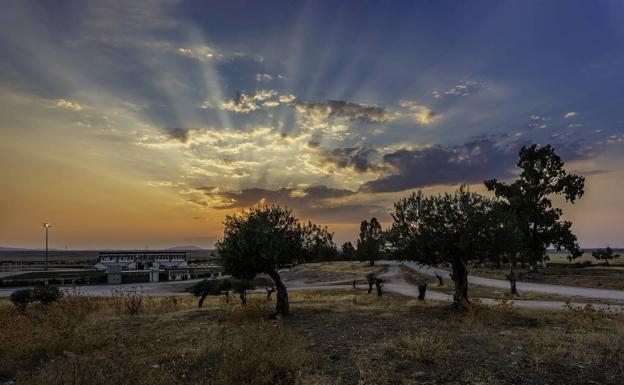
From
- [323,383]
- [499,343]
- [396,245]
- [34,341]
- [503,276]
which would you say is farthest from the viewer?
[503,276]

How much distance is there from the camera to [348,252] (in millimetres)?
126188

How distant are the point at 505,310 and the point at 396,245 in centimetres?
586

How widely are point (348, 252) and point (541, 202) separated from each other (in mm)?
75607

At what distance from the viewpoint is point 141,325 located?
18.6m

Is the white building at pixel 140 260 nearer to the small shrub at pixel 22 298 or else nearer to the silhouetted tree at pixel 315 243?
the small shrub at pixel 22 298

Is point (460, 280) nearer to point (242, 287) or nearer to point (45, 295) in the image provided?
point (242, 287)

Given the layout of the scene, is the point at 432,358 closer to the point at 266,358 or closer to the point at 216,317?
the point at 266,358

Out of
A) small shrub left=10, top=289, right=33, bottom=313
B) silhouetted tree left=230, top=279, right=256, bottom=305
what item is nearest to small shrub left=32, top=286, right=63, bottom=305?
small shrub left=10, top=289, right=33, bottom=313

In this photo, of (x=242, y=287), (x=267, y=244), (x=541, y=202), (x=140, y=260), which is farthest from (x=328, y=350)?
(x=140, y=260)

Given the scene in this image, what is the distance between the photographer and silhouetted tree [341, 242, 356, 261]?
409 feet

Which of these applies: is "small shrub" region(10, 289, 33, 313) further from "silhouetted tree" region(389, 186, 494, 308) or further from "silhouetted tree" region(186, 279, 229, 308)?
"silhouetted tree" region(389, 186, 494, 308)

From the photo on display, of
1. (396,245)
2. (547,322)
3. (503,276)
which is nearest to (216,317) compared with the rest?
(396,245)

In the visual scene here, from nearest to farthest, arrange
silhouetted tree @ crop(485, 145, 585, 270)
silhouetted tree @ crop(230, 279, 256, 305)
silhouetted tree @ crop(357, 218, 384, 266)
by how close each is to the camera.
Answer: silhouetted tree @ crop(230, 279, 256, 305) → silhouetted tree @ crop(485, 145, 585, 270) → silhouetted tree @ crop(357, 218, 384, 266)

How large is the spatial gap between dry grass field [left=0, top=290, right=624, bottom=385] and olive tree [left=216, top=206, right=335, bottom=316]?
2.10 m
